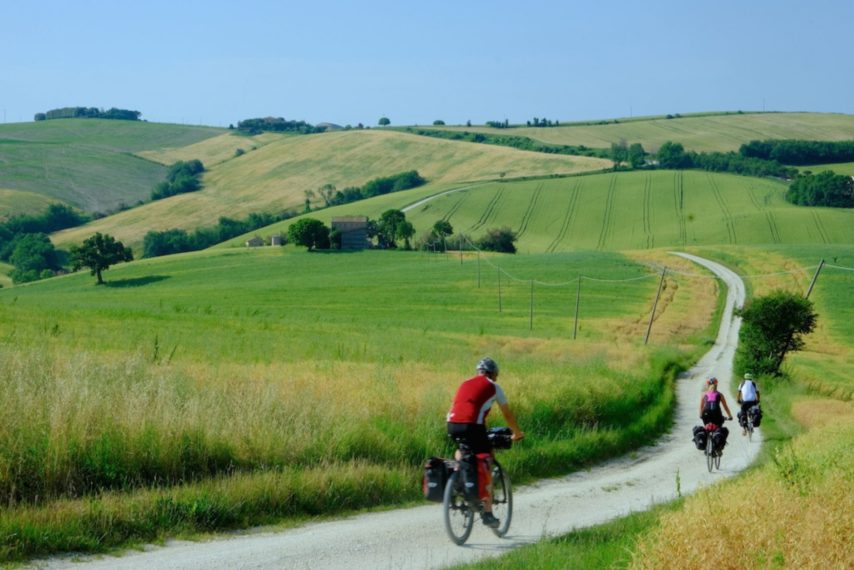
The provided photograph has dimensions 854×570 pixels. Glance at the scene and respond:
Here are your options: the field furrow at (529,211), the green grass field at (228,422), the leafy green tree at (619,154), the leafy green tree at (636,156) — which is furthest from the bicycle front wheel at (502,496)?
the leafy green tree at (619,154)

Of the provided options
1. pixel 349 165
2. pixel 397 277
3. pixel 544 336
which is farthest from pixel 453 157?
pixel 544 336

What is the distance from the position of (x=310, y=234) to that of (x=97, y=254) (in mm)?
24517

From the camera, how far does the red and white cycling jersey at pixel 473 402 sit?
11734mm

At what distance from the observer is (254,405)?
1461 centimetres

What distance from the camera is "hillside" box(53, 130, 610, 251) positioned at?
496 feet

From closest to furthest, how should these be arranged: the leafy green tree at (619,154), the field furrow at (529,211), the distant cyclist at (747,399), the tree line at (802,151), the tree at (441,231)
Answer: the distant cyclist at (747,399) → the tree at (441,231) → the field furrow at (529,211) → the tree line at (802,151) → the leafy green tree at (619,154)

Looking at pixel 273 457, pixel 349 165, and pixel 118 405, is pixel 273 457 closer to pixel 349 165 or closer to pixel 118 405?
pixel 118 405

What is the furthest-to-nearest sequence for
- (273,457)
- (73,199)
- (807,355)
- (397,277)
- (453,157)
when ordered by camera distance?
(453,157), (73,199), (397,277), (807,355), (273,457)

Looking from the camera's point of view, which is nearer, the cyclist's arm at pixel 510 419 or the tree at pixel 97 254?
the cyclist's arm at pixel 510 419

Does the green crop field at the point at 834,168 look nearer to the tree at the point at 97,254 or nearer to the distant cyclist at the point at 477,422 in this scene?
the tree at the point at 97,254

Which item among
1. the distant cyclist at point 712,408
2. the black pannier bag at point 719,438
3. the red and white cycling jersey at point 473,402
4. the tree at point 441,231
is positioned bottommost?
the tree at point 441,231

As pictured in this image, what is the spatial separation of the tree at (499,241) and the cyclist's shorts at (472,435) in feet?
362

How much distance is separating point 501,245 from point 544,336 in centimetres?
6589

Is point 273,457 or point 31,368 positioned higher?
point 31,368
